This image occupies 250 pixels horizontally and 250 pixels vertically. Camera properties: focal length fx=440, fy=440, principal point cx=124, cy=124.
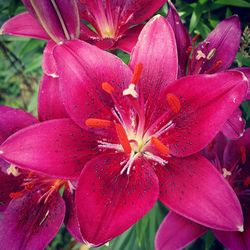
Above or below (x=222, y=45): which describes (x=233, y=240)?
below

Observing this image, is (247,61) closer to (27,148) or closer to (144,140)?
(144,140)

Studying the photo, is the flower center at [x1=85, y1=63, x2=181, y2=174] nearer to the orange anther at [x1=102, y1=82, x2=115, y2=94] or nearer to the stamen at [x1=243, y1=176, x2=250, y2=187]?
the orange anther at [x1=102, y1=82, x2=115, y2=94]

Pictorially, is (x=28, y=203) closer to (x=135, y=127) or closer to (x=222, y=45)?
(x=135, y=127)

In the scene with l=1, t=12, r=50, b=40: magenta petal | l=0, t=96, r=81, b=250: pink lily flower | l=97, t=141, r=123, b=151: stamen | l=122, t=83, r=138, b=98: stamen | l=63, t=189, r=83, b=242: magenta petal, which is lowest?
l=63, t=189, r=83, b=242: magenta petal

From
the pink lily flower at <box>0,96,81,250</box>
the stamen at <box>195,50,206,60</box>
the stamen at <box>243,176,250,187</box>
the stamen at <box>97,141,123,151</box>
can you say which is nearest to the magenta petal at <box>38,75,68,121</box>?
the pink lily flower at <box>0,96,81,250</box>

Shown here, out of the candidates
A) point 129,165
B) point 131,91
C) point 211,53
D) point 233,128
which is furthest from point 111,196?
point 211,53
